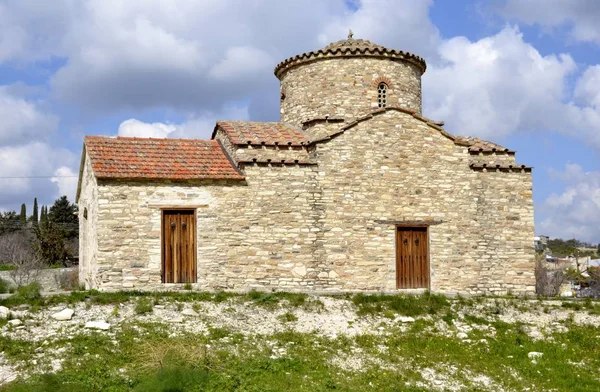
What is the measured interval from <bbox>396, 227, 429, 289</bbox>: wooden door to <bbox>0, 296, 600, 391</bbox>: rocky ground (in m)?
1.57

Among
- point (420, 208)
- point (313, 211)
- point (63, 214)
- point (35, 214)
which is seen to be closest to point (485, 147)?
point (420, 208)

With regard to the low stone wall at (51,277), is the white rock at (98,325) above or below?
above

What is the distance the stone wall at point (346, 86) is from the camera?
19.9m

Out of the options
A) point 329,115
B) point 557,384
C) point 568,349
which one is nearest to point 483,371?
point 557,384

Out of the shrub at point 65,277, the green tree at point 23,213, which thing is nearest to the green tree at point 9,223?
the green tree at point 23,213

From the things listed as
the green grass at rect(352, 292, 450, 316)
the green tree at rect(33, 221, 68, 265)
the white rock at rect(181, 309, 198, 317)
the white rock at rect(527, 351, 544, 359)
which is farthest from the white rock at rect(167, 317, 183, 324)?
the green tree at rect(33, 221, 68, 265)

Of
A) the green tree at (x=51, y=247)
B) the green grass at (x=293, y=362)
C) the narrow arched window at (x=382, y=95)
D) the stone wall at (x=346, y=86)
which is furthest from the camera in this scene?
the green tree at (x=51, y=247)

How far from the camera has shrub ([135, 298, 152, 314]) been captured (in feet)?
46.3

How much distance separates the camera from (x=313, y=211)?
1747 centimetres

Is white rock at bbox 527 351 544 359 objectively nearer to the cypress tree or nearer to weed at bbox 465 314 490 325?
weed at bbox 465 314 490 325

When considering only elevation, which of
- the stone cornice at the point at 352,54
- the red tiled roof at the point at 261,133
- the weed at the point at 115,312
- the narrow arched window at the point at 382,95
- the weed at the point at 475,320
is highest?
the stone cornice at the point at 352,54

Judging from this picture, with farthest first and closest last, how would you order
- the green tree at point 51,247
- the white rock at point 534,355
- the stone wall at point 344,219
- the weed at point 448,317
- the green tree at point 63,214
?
1. the green tree at point 63,214
2. the green tree at point 51,247
3. the stone wall at point 344,219
4. the weed at point 448,317
5. the white rock at point 534,355

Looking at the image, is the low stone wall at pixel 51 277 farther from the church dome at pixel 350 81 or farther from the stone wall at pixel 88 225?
the church dome at pixel 350 81

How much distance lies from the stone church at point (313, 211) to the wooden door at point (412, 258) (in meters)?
0.03
